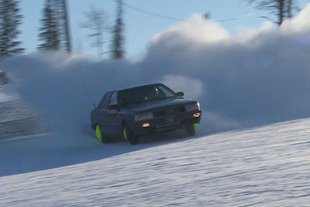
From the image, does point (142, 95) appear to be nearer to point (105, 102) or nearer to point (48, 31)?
point (105, 102)

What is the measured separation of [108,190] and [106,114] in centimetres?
774

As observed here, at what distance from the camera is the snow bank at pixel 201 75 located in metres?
19.8

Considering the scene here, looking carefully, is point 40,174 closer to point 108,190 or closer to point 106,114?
point 108,190

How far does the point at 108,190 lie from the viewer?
7.82 m

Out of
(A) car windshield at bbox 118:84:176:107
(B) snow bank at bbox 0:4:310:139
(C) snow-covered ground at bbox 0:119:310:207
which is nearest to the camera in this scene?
(C) snow-covered ground at bbox 0:119:310:207

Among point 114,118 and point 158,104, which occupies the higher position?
point 158,104

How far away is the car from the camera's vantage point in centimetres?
1383

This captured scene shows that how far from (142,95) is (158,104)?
100 centimetres

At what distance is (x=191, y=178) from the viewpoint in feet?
25.8

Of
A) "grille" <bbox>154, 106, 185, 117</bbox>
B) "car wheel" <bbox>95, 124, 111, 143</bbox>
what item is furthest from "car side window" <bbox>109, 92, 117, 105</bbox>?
"grille" <bbox>154, 106, 185, 117</bbox>

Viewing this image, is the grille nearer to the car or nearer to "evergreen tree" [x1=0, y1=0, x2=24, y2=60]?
the car

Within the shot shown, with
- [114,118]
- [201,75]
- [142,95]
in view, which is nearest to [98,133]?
[114,118]

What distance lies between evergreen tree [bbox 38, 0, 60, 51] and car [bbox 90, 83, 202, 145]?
42493 mm

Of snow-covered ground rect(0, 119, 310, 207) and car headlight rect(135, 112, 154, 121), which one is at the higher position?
snow-covered ground rect(0, 119, 310, 207)
